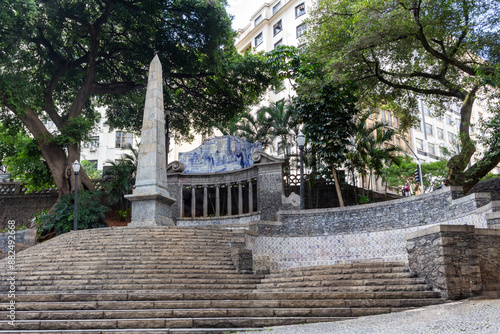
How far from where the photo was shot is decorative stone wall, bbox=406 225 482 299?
28.4 ft

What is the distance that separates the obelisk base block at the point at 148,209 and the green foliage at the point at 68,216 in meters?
5.89

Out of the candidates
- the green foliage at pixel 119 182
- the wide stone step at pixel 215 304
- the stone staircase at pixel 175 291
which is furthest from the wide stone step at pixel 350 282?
the green foliage at pixel 119 182

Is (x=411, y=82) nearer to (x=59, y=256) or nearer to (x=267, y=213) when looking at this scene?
(x=267, y=213)

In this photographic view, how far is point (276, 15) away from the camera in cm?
4459

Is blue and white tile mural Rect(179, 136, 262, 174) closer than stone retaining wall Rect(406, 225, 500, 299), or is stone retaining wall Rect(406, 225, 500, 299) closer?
stone retaining wall Rect(406, 225, 500, 299)

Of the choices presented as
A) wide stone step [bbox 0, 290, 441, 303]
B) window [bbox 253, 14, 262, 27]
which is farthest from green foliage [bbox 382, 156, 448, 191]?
wide stone step [bbox 0, 290, 441, 303]

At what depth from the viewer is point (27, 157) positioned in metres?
23.0

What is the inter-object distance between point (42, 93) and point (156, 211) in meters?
11.3

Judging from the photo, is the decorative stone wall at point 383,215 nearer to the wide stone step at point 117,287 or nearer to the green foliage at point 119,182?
the wide stone step at point 117,287

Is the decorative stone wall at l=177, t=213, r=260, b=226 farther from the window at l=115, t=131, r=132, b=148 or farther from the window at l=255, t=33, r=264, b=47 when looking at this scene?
the window at l=255, t=33, r=264, b=47

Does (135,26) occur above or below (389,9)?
above

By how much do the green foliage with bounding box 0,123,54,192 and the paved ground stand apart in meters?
20.0

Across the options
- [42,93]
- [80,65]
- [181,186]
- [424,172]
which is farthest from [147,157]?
[424,172]

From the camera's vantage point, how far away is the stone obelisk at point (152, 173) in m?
16.5
